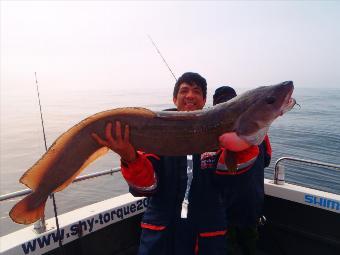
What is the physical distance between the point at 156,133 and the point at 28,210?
4.26 feet

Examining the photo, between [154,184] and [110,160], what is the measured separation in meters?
19.2

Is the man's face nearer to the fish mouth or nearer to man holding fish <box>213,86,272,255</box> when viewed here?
man holding fish <box>213,86,272,255</box>

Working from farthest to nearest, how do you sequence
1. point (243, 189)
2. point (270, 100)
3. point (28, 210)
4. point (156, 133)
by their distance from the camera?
point (243, 189)
point (156, 133)
point (270, 100)
point (28, 210)

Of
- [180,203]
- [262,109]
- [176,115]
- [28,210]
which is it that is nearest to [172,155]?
[176,115]

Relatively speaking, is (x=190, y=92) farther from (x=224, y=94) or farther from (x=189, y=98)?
(x=224, y=94)

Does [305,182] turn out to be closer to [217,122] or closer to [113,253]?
[113,253]

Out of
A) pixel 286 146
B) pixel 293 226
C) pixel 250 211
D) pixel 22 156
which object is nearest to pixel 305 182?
pixel 286 146

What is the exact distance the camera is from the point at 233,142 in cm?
290

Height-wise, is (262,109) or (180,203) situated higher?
(262,109)

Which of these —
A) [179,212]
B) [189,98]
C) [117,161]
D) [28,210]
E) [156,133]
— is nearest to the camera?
[28,210]

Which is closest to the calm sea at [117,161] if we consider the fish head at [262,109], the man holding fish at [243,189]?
the man holding fish at [243,189]

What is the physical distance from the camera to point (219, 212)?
3477 mm

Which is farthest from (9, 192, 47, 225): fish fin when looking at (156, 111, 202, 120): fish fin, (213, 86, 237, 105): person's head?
(213, 86, 237, 105): person's head

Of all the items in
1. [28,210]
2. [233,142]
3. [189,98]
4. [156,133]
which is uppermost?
[189,98]
